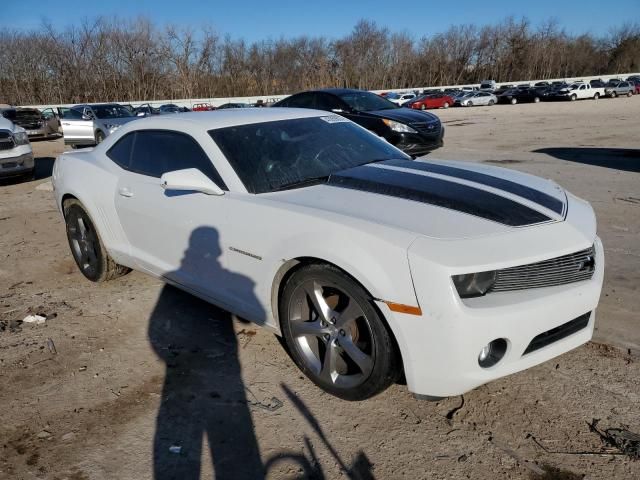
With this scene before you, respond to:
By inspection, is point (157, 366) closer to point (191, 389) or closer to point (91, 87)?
point (191, 389)

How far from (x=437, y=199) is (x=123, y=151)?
2731mm

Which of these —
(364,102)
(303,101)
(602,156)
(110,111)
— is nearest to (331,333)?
(364,102)

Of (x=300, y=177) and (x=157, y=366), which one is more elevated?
(x=300, y=177)

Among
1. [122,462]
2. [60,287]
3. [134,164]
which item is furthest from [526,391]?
[60,287]

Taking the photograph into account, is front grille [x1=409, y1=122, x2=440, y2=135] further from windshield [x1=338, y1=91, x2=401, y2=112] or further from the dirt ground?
the dirt ground

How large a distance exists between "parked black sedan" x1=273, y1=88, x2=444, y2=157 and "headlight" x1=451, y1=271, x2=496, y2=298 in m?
7.11

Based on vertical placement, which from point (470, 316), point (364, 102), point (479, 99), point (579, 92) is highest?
point (579, 92)

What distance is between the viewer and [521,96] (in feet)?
148

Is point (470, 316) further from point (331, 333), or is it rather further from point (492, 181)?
point (492, 181)

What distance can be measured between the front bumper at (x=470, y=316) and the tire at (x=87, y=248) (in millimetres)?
3020

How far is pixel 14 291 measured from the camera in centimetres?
455

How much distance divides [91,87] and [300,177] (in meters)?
57.5

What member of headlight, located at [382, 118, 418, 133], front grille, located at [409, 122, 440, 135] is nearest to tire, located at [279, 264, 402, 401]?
headlight, located at [382, 118, 418, 133]

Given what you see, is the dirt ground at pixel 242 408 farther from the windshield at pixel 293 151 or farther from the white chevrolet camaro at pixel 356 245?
the windshield at pixel 293 151
